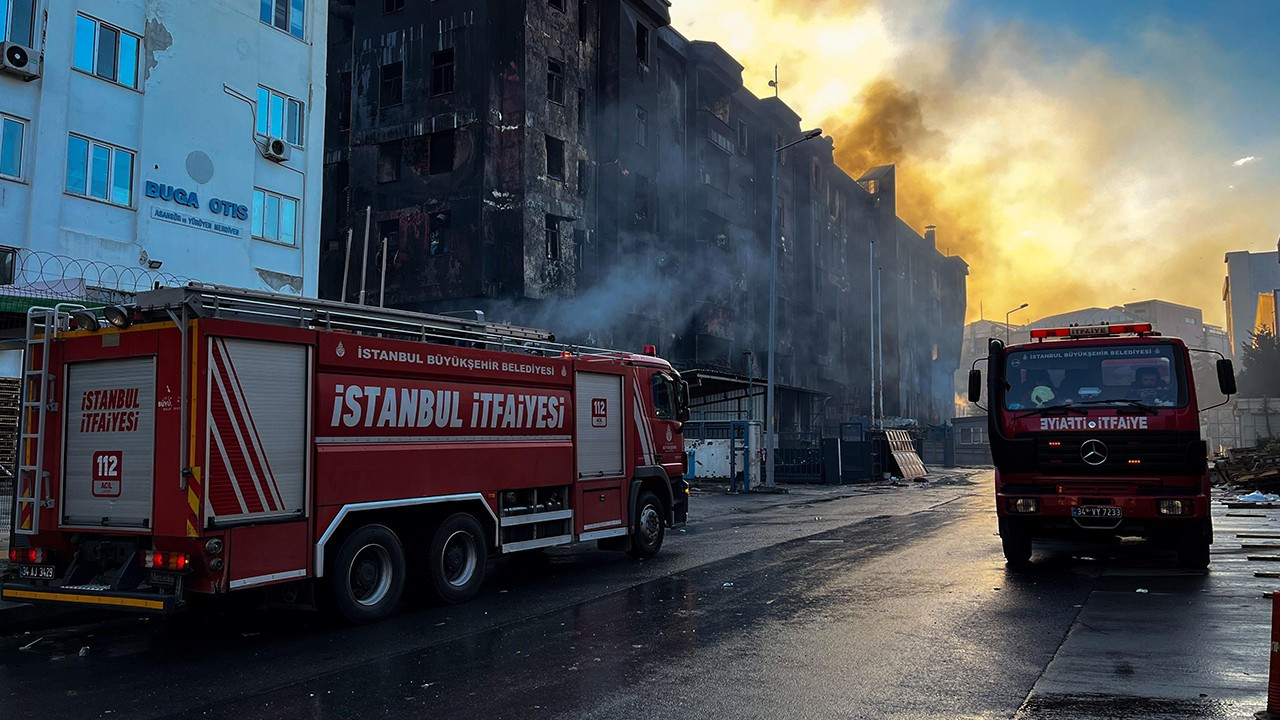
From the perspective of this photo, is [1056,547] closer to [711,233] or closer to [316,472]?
[316,472]

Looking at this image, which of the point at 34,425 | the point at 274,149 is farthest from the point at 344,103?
the point at 34,425

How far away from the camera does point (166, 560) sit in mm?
7348

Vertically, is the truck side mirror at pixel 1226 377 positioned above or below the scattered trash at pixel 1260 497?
above

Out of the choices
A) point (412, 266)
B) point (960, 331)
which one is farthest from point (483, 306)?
point (960, 331)

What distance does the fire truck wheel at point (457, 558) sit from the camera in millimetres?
9359

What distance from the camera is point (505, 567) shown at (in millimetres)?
12547

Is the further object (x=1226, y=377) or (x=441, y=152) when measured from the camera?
(x=441, y=152)

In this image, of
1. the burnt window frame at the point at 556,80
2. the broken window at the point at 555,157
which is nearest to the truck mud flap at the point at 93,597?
the broken window at the point at 555,157

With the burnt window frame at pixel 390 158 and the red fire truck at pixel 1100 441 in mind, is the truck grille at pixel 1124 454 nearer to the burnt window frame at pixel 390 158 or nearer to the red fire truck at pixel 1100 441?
the red fire truck at pixel 1100 441

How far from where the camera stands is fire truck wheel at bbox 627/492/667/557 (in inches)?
508

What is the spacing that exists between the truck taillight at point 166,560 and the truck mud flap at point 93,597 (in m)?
0.22

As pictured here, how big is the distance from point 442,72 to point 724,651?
30.2m

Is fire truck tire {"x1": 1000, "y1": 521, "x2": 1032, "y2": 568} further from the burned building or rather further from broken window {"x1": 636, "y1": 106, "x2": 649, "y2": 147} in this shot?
broken window {"x1": 636, "y1": 106, "x2": 649, "y2": 147}

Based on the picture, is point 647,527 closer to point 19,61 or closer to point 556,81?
point 19,61
